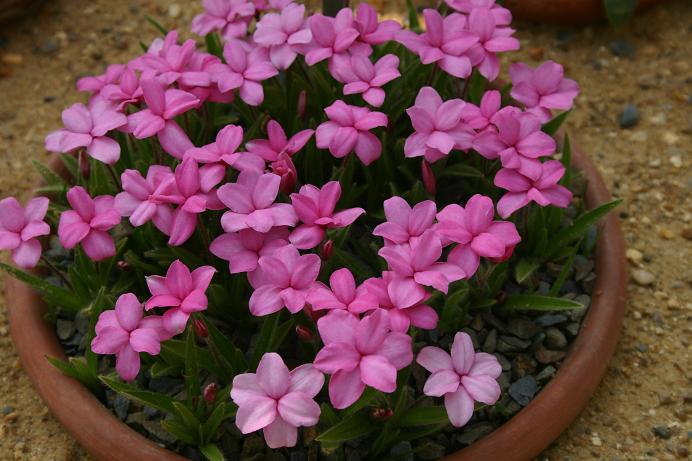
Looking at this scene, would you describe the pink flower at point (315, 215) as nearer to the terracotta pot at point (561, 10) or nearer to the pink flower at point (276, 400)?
the pink flower at point (276, 400)

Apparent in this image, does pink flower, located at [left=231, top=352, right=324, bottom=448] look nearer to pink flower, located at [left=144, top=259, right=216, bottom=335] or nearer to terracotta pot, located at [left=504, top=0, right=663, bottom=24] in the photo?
pink flower, located at [left=144, top=259, right=216, bottom=335]

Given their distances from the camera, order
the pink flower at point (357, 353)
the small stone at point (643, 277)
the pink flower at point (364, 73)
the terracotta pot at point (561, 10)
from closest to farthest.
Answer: the pink flower at point (357, 353), the pink flower at point (364, 73), the small stone at point (643, 277), the terracotta pot at point (561, 10)

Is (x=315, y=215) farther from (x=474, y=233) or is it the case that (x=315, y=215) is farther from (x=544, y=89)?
(x=544, y=89)

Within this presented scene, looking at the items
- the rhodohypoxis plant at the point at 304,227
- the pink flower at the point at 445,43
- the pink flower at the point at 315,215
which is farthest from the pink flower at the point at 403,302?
the pink flower at the point at 445,43

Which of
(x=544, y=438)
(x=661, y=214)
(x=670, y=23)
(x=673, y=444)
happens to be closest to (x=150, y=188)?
(x=544, y=438)

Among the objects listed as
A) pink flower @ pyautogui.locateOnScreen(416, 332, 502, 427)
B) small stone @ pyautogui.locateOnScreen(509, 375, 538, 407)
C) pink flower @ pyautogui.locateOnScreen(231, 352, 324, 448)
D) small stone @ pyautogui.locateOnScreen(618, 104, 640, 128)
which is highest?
pink flower @ pyautogui.locateOnScreen(231, 352, 324, 448)

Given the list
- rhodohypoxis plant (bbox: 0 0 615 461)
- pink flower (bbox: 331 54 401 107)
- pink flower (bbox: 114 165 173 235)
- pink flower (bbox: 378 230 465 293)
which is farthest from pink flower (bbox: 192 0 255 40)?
pink flower (bbox: 378 230 465 293)
